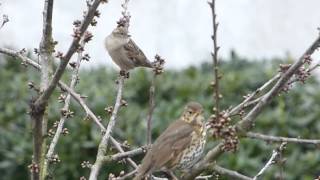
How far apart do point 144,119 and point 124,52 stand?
1639mm

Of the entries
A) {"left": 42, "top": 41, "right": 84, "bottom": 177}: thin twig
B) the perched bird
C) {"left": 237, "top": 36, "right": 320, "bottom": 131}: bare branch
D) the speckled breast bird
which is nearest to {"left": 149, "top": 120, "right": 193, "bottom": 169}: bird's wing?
the perched bird

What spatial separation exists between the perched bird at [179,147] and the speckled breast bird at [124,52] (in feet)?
6.48

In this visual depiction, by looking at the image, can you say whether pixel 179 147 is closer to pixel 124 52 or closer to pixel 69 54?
pixel 69 54

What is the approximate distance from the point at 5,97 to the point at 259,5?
6.73 m

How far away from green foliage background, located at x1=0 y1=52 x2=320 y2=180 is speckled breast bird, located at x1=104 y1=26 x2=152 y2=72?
1173mm

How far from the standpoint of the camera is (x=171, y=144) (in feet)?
11.1

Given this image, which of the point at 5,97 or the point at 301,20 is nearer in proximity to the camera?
the point at 5,97

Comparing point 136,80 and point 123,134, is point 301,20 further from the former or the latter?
point 123,134

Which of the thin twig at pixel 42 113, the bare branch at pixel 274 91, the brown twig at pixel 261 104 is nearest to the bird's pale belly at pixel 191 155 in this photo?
the thin twig at pixel 42 113

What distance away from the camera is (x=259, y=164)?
22.5ft

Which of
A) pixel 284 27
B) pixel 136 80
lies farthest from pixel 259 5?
pixel 136 80

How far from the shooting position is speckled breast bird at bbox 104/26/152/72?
5562mm

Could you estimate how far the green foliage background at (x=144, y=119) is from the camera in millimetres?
6938

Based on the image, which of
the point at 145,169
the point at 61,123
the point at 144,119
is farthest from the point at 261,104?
the point at 144,119
